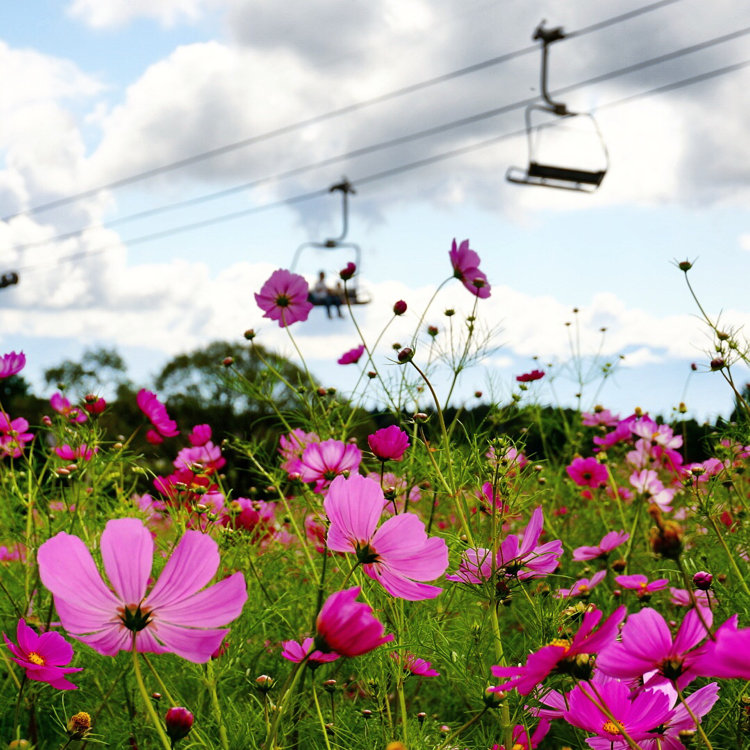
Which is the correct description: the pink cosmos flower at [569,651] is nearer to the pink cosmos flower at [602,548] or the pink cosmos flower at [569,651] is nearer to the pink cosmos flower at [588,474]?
the pink cosmos flower at [602,548]

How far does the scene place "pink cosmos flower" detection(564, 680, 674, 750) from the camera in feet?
1.70

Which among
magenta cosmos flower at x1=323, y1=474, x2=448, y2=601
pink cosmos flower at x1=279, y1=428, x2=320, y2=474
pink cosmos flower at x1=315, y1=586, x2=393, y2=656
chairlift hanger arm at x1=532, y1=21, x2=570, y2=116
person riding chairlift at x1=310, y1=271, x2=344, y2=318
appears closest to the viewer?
pink cosmos flower at x1=315, y1=586, x2=393, y2=656

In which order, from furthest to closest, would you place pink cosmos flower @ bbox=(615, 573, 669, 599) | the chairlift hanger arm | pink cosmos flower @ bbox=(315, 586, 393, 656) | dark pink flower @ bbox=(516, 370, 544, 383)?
1. the chairlift hanger arm
2. dark pink flower @ bbox=(516, 370, 544, 383)
3. pink cosmos flower @ bbox=(615, 573, 669, 599)
4. pink cosmos flower @ bbox=(315, 586, 393, 656)

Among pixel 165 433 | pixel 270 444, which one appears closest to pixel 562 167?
pixel 270 444

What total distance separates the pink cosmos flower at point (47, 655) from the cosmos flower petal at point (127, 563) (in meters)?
0.23

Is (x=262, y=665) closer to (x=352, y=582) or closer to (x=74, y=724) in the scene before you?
(x=352, y=582)

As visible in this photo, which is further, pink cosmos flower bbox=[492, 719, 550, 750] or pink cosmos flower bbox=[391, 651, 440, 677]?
pink cosmos flower bbox=[391, 651, 440, 677]

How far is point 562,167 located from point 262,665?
561 centimetres

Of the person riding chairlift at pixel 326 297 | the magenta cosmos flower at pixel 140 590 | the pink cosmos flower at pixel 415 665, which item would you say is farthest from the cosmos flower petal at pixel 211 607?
the person riding chairlift at pixel 326 297

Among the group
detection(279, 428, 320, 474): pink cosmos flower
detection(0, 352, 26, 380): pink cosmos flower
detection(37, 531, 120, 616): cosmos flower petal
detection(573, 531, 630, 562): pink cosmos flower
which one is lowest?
detection(573, 531, 630, 562): pink cosmos flower

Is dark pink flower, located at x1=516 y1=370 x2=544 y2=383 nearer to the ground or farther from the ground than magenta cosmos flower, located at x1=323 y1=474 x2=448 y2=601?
farther from the ground

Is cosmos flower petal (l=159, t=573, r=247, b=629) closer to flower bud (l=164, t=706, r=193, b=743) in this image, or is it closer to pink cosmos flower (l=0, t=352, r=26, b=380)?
flower bud (l=164, t=706, r=193, b=743)

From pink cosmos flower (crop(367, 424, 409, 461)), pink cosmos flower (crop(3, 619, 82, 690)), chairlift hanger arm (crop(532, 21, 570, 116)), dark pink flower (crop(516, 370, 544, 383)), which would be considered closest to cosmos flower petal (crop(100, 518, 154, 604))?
pink cosmos flower (crop(3, 619, 82, 690))

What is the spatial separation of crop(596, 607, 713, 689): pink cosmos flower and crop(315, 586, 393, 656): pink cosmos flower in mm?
181
